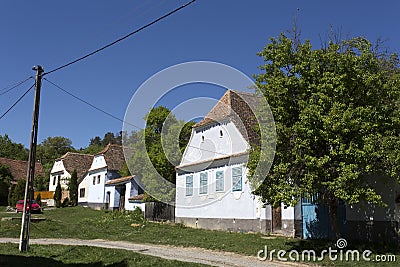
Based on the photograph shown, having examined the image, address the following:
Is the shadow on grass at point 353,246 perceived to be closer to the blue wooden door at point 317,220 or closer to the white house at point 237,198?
the white house at point 237,198

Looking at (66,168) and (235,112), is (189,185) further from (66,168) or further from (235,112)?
(66,168)

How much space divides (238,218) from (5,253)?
37.4 feet

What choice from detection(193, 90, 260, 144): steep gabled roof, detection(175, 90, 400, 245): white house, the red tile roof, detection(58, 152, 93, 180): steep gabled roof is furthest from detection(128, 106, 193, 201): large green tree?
detection(58, 152, 93, 180): steep gabled roof

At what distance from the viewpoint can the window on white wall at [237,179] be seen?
21.1 m

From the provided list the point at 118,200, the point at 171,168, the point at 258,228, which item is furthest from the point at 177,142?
the point at 258,228

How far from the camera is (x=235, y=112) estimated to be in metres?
22.5

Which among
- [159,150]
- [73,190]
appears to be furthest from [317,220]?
[73,190]

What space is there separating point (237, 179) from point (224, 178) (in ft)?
3.78

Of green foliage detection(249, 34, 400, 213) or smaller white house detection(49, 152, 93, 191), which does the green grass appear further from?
smaller white house detection(49, 152, 93, 191)

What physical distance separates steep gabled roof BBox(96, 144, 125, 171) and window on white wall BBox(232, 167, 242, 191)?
75.0 ft

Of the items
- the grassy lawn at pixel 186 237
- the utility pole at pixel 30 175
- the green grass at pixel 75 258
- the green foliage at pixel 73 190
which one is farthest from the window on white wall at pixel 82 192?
the utility pole at pixel 30 175

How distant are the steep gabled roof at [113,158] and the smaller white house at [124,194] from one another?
1806 millimetres

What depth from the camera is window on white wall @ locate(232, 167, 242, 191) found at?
21.1 m

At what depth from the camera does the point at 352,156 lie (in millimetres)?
11672
